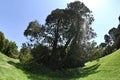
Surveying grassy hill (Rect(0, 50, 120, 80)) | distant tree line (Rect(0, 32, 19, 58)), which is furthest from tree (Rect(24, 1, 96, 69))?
distant tree line (Rect(0, 32, 19, 58))

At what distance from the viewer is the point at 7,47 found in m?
96.3

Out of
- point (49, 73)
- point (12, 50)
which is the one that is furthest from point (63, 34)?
point (12, 50)

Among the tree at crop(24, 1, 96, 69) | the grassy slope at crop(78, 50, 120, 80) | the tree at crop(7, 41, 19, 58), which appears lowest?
the grassy slope at crop(78, 50, 120, 80)

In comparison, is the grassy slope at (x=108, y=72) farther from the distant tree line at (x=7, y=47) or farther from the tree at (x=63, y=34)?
the distant tree line at (x=7, y=47)

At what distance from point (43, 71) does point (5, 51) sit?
168ft

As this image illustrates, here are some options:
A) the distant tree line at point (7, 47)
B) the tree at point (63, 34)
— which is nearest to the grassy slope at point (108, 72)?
the tree at point (63, 34)

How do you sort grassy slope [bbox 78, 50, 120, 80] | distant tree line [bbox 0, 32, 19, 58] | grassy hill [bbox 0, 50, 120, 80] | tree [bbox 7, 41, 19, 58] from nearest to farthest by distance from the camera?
grassy hill [bbox 0, 50, 120, 80] → grassy slope [bbox 78, 50, 120, 80] → distant tree line [bbox 0, 32, 19, 58] → tree [bbox 7, 41, 19, 58]

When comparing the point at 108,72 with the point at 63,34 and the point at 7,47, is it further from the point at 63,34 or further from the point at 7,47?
the point at 7,47

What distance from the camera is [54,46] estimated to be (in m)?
56.7

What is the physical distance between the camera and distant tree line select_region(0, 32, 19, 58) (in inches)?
3621

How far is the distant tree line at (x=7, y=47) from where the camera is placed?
92.0m

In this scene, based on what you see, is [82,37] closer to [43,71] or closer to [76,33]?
[76,33]

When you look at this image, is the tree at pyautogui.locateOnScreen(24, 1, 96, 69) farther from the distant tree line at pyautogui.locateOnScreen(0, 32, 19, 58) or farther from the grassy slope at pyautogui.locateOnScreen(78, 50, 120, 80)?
the distant tree line at pyautogui.locateOnScreen(0, 32, 19, 58)

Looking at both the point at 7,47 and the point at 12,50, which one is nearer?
the point at 7,47
